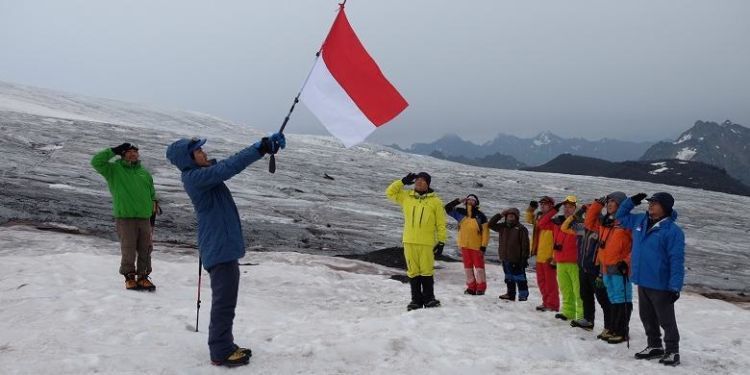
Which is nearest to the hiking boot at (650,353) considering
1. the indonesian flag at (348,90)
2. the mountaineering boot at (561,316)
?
the mountaineering boot at (561,316)

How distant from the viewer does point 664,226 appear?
20.3 feet

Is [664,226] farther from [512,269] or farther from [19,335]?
[19,335]

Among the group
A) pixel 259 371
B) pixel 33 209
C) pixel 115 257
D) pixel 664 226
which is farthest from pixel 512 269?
pixel 33 209

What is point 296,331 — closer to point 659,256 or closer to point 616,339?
point 616,339

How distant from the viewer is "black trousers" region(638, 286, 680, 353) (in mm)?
6117

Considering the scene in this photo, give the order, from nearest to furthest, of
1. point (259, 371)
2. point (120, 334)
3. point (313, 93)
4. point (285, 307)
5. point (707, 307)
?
1. point (259, 371)
2. point (120, 334)
3. point (313, 93)
4. point (285, 307)
5. point (707, 307)

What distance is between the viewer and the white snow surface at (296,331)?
215 inches

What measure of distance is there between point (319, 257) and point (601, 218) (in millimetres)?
6655

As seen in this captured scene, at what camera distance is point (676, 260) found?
5.97 m

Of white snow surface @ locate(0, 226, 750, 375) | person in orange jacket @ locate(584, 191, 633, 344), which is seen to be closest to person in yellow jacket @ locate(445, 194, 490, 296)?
white snow surface @ locate(0, 226, 750, 375)

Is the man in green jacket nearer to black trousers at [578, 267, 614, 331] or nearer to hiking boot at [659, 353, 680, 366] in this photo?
black trousers at [578, 267, 614, 331]

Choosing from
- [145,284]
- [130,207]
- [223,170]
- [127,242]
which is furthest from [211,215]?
[145,284]

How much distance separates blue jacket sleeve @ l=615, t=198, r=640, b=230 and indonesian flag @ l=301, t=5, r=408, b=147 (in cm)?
307

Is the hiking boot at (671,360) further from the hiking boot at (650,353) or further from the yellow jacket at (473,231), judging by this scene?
the yellow jacket at (473,231)
